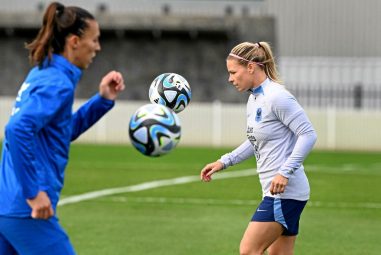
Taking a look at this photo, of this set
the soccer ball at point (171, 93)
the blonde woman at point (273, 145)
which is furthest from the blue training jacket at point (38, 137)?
the soccer ball at point (171, 93)

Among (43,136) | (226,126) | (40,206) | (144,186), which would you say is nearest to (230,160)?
(43,136)

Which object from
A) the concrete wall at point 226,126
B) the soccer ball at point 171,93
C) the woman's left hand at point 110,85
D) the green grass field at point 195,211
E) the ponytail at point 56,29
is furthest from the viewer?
the concrete wall at point 226,126

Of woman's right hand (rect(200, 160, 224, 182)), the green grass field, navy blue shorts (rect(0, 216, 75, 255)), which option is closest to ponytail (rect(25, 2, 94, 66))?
navy blue shorts (rect(0, 216, 75, 255))

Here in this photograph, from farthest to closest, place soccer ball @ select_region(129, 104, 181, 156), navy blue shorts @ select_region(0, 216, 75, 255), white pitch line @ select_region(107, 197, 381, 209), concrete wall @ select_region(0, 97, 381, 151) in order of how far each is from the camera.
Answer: concrete wall @ select_region(0, 97, 381, 151) → white pitch line @ select_region(107, 197, 381, 209) → soccer ball @ select_region(129, 104, 181, 156) → navy blue shorts @ select_region(0, 216, 75, 255)

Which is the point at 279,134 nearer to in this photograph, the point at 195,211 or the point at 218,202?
the point at 195,211

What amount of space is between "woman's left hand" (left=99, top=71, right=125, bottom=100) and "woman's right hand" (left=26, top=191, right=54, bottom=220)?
83 centimetres

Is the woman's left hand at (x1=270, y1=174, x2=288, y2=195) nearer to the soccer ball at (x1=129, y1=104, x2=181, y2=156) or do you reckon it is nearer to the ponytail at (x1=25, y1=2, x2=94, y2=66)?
the soccer ball at (x1=129, y1=104, x2=181, y2=156)

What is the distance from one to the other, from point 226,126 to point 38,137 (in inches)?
935

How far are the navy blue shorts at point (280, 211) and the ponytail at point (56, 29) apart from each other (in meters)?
2.34

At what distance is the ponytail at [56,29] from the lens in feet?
18.5

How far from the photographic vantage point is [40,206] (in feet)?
17.7

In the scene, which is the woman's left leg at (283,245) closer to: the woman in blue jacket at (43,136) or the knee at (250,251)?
the knee at (250,251)

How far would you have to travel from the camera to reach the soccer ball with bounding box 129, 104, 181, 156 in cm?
637

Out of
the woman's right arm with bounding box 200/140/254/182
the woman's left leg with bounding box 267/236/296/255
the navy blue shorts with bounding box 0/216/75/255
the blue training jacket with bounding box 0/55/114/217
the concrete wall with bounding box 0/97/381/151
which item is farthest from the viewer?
the concrete wall with bounding box 0/97/381/151
